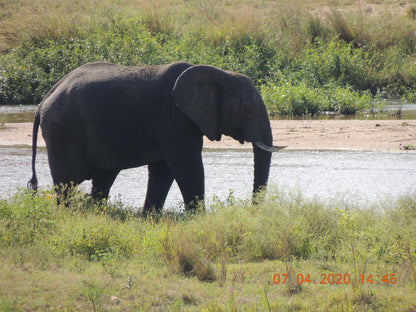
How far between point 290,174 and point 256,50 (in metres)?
10.5

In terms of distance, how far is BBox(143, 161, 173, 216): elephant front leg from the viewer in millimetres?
9391

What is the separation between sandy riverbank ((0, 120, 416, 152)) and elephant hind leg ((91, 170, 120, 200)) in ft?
19.8

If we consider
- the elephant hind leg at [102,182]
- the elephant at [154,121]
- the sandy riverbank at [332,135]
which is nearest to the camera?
the elephant at [154,121]

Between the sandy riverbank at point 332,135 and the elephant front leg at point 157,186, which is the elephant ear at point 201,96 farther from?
the sandy riverbank at point 332,135

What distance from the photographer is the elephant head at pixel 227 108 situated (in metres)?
8.82

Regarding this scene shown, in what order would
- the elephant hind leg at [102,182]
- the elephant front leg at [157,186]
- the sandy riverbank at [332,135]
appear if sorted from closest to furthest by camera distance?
the elephant front leg at [157,186] → the elephant hind leg at [102,182] → the sandy riverbank at [332,135]

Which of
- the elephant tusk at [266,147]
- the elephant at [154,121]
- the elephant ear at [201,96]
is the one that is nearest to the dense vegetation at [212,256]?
the elephant at [154,121]

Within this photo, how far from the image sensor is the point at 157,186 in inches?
372

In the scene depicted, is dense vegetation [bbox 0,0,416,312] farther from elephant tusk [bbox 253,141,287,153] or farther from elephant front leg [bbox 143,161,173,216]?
Result: elephant tusk [bbox 253,141,287,153]

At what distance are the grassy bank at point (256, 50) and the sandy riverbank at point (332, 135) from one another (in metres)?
1.77

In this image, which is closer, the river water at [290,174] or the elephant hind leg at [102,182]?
the elephant hind leg at [102,182]

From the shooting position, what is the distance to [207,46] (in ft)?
76.7

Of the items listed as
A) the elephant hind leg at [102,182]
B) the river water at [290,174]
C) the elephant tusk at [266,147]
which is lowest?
the river water at [290,174]
